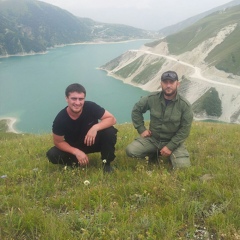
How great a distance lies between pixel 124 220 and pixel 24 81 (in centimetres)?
17352

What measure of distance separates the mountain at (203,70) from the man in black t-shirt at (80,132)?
98.3 meters

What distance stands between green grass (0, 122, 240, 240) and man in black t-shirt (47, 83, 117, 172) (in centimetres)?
43

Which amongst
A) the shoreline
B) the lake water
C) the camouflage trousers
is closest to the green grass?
the camouflage trousers

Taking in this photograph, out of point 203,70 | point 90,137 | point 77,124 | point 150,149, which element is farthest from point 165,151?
point 203,70

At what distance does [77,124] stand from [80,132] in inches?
10.0

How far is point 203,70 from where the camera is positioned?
13788 cm

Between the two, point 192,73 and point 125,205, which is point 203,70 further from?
point 125,205

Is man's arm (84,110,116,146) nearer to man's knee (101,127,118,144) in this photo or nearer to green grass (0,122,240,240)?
man's knee (101,127,118,144)

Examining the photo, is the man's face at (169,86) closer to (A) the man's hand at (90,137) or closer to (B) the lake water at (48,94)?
(A) the man's hand at (90,137)

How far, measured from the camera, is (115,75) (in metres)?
178

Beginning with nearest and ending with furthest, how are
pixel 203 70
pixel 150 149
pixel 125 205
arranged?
pixel 125 205
pixel 150 149
pixel 203 70

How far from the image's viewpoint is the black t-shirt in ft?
23.1

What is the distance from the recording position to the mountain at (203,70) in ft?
349

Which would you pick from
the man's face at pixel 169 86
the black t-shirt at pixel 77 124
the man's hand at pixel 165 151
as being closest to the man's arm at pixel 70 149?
the black t-shirt at pixel 77 124
